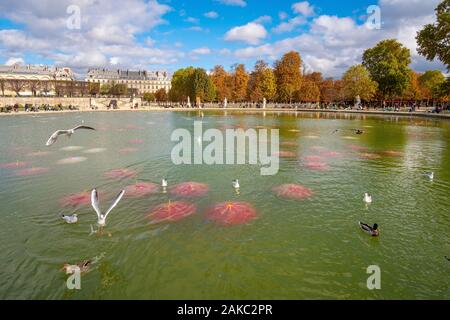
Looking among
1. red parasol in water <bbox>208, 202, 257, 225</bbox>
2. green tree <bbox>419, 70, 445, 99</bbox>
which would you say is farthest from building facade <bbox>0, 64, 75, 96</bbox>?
green tree <bbox>419, 70, 445, 99</bbox>

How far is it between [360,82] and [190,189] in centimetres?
7269

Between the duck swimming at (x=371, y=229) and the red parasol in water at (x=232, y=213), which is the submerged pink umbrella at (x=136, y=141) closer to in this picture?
the red parasol in water at (x=232, y=213)

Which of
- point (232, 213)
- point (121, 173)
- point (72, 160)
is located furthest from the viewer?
point (72, 160)

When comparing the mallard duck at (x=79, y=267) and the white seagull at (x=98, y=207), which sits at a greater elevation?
the white seagull at (x=98, y=207)

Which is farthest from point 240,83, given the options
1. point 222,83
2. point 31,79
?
point 31,79

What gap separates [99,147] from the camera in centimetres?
2727

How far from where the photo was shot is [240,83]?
4104 inches

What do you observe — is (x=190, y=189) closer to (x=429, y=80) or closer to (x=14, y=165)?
(x=14, y=165)

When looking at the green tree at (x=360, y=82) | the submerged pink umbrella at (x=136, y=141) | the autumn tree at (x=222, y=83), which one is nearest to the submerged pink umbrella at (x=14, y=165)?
the submerged pink umbrella at (x=136, y=141)

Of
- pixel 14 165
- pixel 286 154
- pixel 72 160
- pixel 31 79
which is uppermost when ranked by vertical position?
pixel 31 79

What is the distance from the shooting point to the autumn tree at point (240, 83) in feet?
341

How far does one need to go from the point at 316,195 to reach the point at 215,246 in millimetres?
6421

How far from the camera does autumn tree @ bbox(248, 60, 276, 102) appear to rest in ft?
315

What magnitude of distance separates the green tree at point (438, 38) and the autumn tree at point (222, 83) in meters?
59.8
